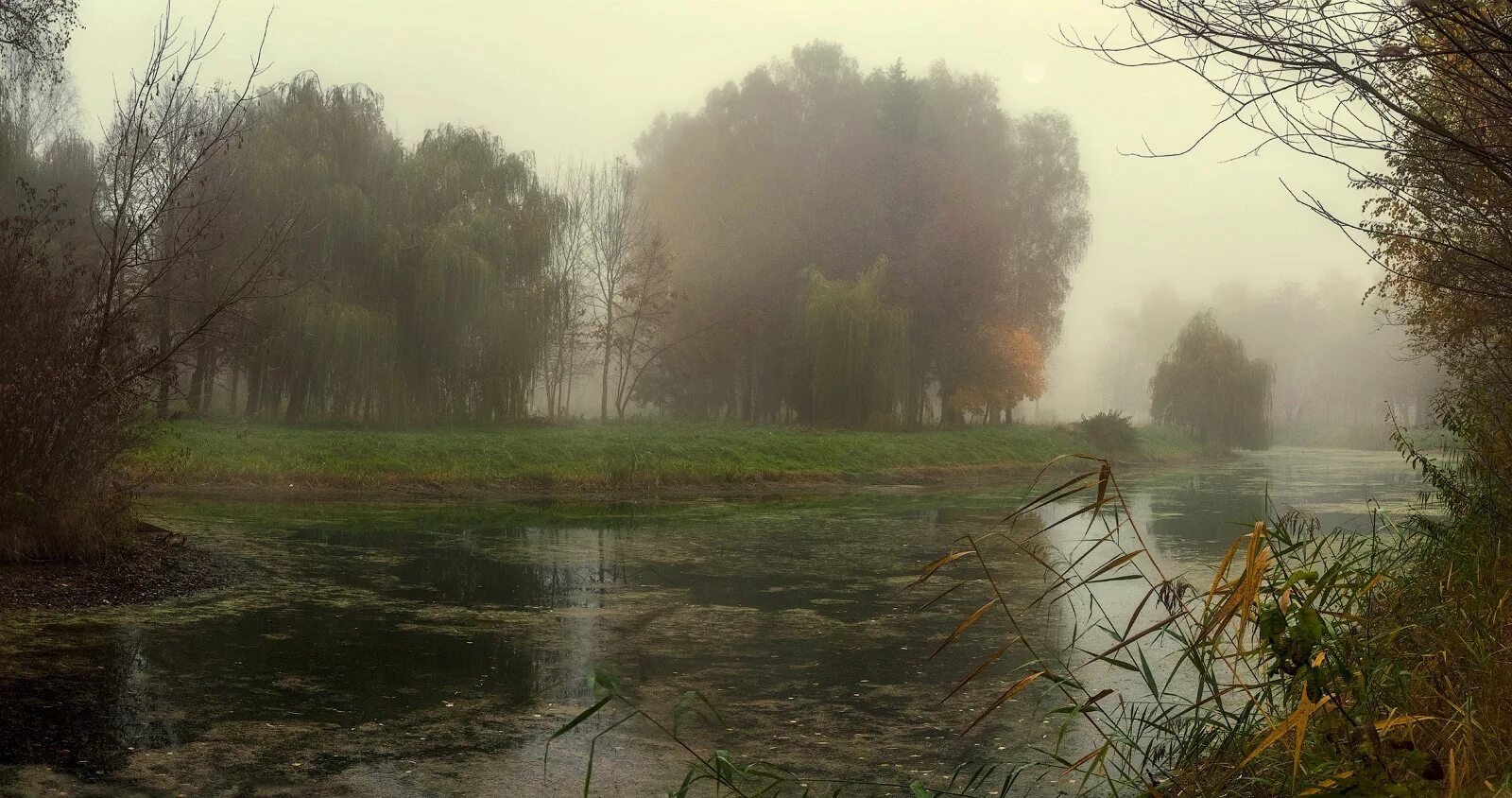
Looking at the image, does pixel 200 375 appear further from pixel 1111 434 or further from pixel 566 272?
pixel 1111 434

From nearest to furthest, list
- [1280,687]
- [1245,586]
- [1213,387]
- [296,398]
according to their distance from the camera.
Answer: [1245,586], [1280,687], [296,398], [1213,387]

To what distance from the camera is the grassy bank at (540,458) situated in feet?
63.2

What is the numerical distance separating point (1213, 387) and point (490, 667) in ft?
136

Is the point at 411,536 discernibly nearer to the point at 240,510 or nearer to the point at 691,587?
the point at 240,510

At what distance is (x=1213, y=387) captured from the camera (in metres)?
44.0

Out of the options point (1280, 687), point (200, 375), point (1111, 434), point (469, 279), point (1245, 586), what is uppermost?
point (469, 279)

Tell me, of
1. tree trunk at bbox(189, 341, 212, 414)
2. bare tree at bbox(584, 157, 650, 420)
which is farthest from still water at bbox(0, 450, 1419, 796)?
bare tree at bbox(584, 157, 650, 420)

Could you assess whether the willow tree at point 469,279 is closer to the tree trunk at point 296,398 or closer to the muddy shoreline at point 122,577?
the tree trunk at point 296,398

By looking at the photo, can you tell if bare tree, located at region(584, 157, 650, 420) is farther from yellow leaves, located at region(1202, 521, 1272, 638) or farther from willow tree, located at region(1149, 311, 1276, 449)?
yellow leaves, located at region(1202, 521, 1272, 638)

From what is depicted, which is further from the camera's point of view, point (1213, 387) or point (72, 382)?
point (1213, 387)

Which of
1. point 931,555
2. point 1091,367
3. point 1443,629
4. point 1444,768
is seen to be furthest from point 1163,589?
point 1091,367

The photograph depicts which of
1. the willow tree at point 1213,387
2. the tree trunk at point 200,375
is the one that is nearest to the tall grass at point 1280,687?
the tree trunk at point 200,375

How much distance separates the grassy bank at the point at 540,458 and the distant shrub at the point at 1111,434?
912cm

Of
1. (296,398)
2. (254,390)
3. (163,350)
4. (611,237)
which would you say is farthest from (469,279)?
Result: (611,237)
